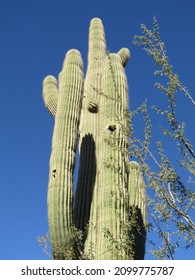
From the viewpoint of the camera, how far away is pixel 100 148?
24.3 ft

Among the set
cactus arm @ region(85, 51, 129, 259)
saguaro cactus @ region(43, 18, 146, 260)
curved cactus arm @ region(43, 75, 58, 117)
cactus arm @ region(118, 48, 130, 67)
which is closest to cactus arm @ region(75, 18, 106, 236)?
saguaro cactus @ region(43, 18, 146, 260)

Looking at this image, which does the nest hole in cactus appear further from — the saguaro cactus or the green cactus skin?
the green cactus skin

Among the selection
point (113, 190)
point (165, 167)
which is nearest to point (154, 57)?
point (165, 167)

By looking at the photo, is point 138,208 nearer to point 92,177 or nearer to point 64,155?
point 92,177

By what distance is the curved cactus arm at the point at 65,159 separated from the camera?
6.34m

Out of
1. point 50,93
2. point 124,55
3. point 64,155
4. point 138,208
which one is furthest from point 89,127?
point 124,55

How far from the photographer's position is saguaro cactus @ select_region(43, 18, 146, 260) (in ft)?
20.7

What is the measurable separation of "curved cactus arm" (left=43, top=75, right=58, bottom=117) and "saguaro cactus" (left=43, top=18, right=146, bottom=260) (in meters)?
0.68

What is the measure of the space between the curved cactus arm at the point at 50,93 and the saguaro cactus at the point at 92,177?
679 mm

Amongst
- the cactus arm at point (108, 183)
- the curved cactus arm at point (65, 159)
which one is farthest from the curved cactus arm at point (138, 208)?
the curved cactus arm at point (65, 159)

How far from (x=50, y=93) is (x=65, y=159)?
259cm

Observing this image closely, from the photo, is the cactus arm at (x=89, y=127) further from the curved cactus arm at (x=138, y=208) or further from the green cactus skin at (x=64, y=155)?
the curved cactus arm at (x=138, y=208)

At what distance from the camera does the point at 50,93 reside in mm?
9023
